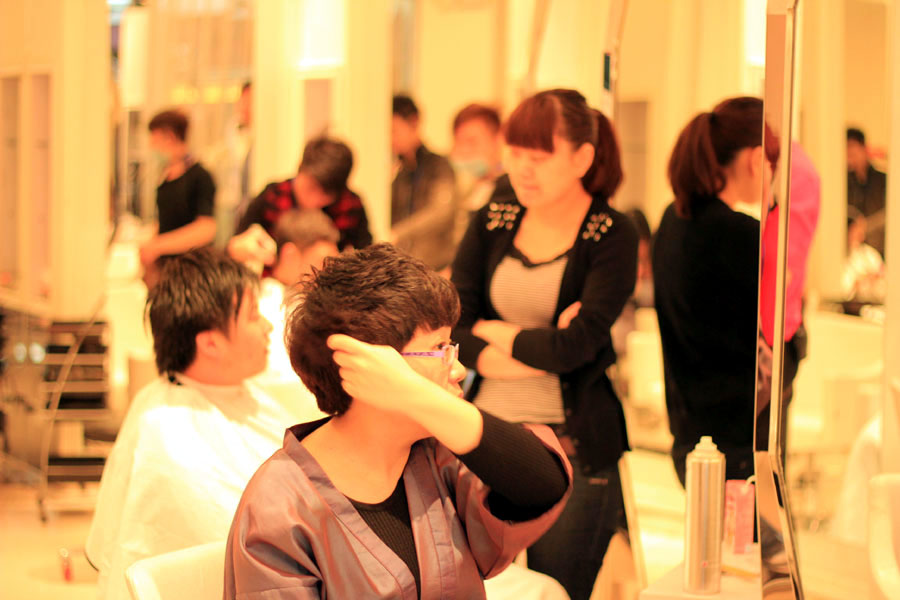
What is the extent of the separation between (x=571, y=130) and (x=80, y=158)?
108 inches

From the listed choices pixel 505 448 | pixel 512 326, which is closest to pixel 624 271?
pixel 512 326

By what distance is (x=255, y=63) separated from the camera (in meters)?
4.76

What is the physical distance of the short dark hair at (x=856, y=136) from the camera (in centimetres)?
269

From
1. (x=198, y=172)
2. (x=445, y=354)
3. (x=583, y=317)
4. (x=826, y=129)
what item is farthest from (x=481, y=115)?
(x=445, y=354)

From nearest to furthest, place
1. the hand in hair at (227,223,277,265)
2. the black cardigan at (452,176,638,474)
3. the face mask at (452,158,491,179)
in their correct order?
the black cardigan at (452,176,638,474) < the hand in hair at (227,223,277,265) < the face mask at (452,158,491,179)

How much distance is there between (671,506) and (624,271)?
185 centimetres

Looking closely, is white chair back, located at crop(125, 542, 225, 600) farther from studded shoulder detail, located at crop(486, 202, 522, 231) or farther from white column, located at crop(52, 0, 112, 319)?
white column, located at crop(52, 0, 112, 319)

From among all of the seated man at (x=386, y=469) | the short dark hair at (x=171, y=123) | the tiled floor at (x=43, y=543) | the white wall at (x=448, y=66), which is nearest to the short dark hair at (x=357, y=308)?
the seated man at (x=386, y=469)

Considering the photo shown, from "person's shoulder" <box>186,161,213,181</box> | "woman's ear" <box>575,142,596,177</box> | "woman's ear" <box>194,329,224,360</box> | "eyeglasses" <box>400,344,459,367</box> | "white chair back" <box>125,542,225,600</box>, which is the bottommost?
"white chair back" <box>125,542,225,600</box>

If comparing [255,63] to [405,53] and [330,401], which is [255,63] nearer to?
[405,53]

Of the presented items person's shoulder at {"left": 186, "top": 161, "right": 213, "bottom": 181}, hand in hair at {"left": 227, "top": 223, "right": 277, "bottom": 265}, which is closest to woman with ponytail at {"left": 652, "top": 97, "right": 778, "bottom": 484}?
hand in hair at {"left": 227, "top": 223, "right": 277, "bottom": 265}

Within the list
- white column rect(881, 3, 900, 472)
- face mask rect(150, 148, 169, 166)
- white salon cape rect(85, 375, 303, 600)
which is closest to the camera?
white salon cape rect(85, 375, 303, 600)

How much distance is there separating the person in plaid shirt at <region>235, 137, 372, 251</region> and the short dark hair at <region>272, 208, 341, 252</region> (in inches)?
8.4

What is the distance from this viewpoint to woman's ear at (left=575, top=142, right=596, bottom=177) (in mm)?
1970
